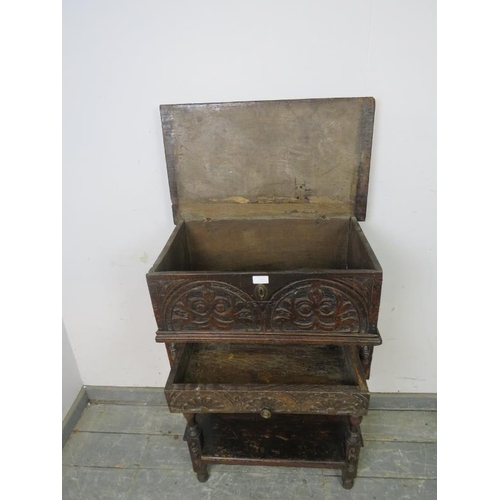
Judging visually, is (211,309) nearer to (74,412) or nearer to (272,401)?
(272,401)

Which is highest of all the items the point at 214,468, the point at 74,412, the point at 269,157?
the point at 269,157

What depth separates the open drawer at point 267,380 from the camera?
970mm

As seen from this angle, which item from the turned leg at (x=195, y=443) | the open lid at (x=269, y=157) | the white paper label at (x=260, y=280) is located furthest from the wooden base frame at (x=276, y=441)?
the open lid at (x=269, y=157)

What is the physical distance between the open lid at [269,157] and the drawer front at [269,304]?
363 mm

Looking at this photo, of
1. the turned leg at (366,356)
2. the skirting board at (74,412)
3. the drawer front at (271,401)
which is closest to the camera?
the drawer front at (271,401)

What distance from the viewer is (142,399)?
1.62m

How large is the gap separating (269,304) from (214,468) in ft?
2.81

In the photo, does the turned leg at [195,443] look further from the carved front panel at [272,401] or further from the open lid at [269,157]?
the open lid at [269,157]

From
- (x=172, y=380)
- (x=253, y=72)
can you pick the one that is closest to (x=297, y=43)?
(x=253, y=72)

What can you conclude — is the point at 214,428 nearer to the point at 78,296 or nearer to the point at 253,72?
the point at 78,296

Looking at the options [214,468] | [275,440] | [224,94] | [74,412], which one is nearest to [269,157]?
[224,94]

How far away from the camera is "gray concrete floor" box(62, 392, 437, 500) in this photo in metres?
1.24
